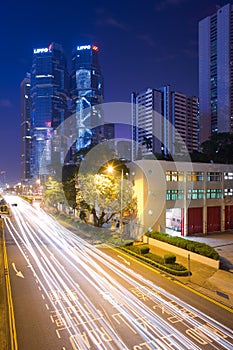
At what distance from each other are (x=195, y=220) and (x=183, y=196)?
337 centimetres

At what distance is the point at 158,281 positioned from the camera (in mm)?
16609

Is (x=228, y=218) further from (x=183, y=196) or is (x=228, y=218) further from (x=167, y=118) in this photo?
(x=167, y=118)

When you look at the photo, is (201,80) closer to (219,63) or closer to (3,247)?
(219,63)

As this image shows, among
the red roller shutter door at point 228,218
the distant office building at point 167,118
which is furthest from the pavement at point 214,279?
the distant office building at point 167,118

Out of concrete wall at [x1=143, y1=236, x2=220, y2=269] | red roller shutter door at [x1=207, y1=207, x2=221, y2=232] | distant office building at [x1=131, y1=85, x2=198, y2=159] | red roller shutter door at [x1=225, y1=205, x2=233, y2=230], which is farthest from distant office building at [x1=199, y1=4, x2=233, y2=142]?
concrete wall at [x1=143, y1=236, x2=220, y2=269]

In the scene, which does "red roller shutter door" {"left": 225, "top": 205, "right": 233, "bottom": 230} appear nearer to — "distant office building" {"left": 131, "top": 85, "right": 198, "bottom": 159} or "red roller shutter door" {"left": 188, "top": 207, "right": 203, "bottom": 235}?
"red roller shutter door" {"left": 188, "top": 207, "right": 203, "bottom": 235}

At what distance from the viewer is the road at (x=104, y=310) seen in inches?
409

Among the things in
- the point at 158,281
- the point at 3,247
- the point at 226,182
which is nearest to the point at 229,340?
the point at 158,281

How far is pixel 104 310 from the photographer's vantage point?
41.7ft

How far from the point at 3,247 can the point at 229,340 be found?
21.1 m

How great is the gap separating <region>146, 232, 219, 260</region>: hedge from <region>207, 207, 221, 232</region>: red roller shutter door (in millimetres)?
10027

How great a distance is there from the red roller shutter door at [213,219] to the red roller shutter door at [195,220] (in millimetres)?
1320

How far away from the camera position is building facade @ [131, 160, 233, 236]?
2903 cm

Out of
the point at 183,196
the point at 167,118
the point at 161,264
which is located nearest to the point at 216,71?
the point at 167,118
